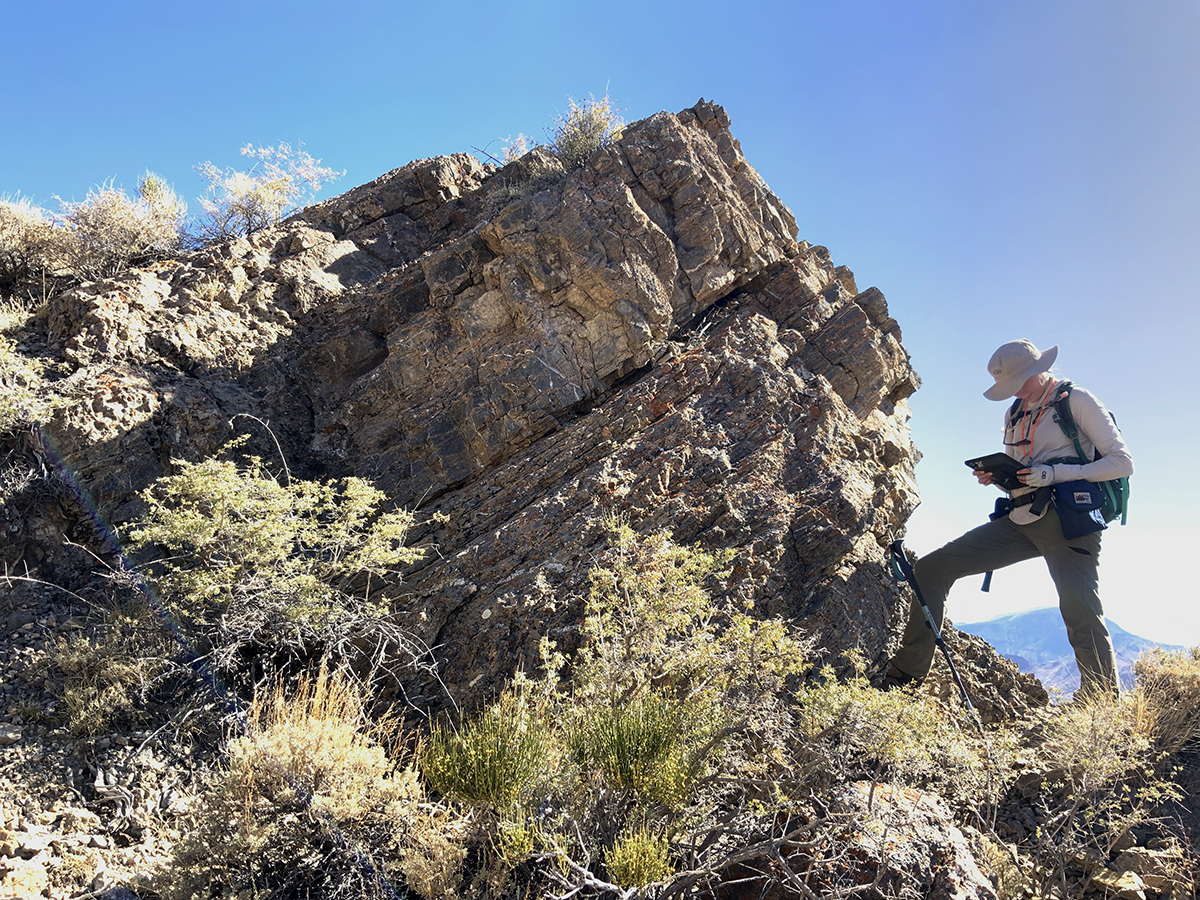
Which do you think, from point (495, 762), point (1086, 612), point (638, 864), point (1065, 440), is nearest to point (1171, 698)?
point (1086, 612)

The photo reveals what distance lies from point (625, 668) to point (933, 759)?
2278mm

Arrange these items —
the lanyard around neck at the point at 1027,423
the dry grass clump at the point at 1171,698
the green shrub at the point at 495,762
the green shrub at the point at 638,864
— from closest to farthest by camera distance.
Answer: the green shrub at the point at 638,864
the green shrub at the point at 495,762
the dry grass clump at the point at 1171,698
the lanyard around neck at the point at 1027,423

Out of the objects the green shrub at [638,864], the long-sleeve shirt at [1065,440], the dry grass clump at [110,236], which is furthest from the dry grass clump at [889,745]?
the dry grass clump at [110,236]

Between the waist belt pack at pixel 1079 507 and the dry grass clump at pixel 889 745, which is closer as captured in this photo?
the dry grass clump at pixel 889 745

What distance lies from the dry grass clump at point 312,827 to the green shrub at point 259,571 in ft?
3.82

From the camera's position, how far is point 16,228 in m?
8.31

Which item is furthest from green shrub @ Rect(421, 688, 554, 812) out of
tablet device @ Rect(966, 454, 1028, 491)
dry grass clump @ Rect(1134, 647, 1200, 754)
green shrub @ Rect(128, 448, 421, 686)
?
dry grass clump @ Rect(1134, 647, 1200, 754)

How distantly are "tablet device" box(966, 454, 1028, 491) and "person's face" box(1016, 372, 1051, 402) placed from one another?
1.98 ft

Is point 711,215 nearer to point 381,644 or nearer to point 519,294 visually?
point 519,294

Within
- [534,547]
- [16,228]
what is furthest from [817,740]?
[16,228]

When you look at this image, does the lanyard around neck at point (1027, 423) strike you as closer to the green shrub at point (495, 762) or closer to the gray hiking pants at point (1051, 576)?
the gray hiking pants at point (1051, 576)

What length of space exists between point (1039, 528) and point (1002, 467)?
0.61m

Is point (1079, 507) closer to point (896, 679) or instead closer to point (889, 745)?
point (896, 679)

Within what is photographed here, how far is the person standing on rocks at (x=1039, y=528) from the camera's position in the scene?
17.1 feet
